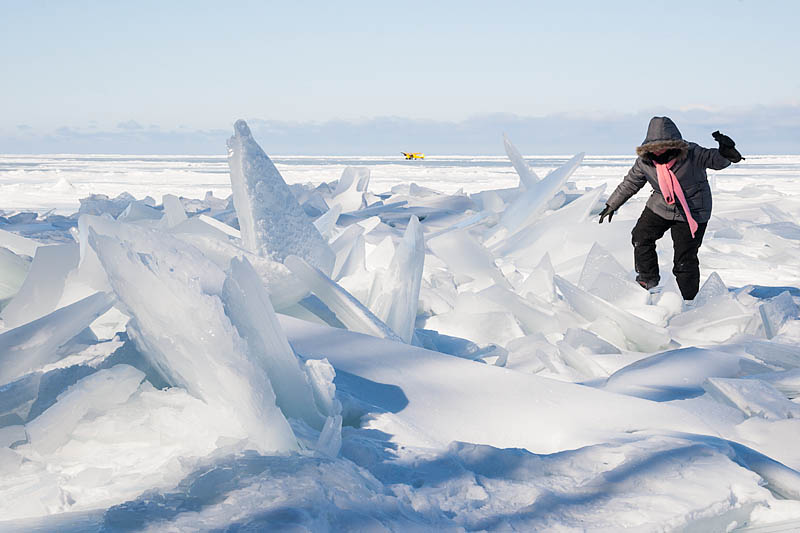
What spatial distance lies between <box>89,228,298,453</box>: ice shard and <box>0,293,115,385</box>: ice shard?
0.93ft

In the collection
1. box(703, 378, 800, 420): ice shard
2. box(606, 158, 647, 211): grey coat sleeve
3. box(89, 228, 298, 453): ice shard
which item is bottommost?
box(703, 378, 800, 420): ice shard

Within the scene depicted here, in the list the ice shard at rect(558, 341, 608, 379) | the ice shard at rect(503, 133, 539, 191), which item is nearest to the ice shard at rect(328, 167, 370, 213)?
the ice shard at rect(503, 133, 539, 191)

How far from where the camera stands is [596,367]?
1.76 m

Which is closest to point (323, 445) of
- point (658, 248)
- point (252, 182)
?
point (252, 182)

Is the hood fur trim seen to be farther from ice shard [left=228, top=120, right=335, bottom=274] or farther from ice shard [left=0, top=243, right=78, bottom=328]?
ice shard [left=0, top=243, right=78, bottom=328]

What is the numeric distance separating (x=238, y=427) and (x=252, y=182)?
41.4 inches

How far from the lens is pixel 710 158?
2848 mm

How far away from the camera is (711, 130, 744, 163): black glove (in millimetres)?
2764

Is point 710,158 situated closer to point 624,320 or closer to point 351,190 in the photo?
point 624,320

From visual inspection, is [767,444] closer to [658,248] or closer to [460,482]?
[460,482]

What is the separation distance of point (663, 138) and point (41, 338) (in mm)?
2447

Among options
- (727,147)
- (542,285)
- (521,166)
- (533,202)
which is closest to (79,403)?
(542,285)

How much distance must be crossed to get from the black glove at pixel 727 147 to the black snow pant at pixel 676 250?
1.14ft

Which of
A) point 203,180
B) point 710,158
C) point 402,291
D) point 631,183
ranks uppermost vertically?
point 710,158
